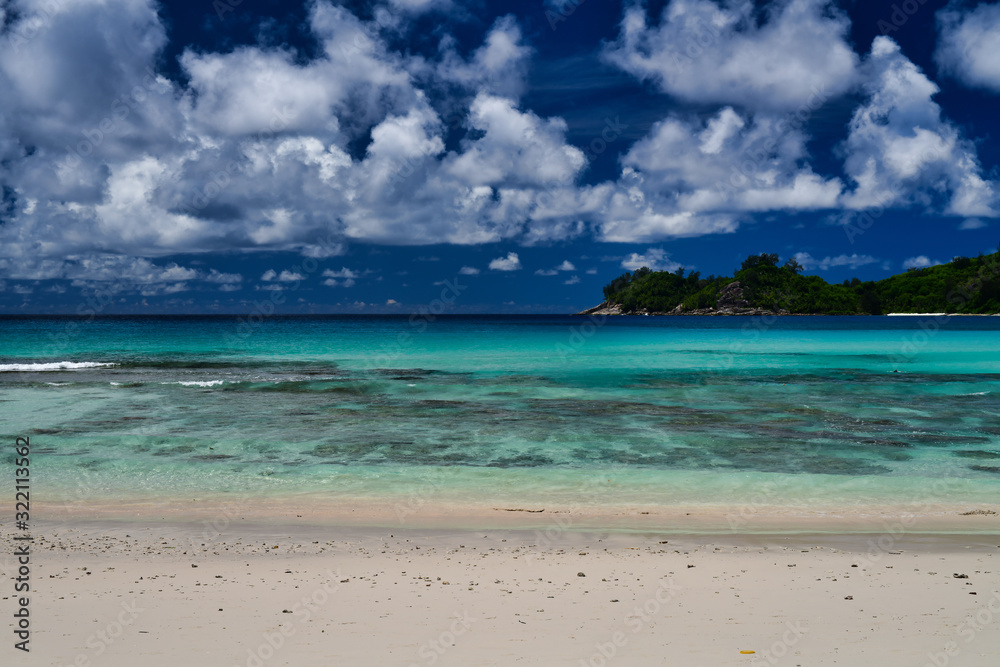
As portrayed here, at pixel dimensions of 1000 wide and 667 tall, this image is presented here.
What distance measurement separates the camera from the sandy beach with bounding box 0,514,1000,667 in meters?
5.37

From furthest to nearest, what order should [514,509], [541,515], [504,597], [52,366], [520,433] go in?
[52,366]
[520,433]
[514,509]
[541,515]
[504,597]

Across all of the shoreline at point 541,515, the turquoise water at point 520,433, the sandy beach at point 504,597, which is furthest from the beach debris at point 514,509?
the sandy beach at point 504,597

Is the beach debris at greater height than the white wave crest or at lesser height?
lesser

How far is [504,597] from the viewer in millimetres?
6582

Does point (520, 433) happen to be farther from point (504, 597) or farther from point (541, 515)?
point (504, 597)

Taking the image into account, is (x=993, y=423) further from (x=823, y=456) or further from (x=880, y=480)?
(x=880, y=480)

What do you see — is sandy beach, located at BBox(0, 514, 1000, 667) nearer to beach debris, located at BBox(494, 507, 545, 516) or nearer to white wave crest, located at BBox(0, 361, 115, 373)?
beach debris, located at BBox(494, 507, 545, 516)

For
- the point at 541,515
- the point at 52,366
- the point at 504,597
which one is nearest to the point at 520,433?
the point at 541,515

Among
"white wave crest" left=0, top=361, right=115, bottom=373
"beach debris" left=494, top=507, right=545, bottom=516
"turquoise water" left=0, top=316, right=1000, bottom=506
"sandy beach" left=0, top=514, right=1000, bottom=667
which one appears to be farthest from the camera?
"white wave crest" left=0, top=361, right=115, bottom=373

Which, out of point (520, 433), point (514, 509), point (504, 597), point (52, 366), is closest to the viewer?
point (504, 597)

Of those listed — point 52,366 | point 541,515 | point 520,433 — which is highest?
point 52,366

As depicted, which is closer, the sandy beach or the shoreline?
the sandy beach

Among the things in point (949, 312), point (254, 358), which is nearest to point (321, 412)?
point (254, 358)

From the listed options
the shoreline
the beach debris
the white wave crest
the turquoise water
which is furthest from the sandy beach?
the white wave crest
